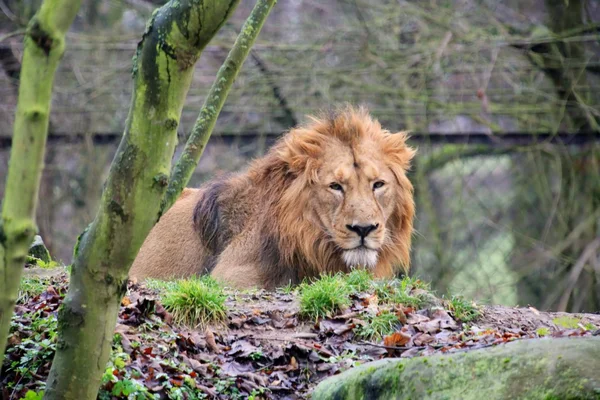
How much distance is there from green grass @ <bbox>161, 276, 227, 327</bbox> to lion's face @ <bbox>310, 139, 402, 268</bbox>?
60.3 inches

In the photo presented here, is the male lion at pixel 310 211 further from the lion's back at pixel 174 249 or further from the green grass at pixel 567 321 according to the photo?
the green grass at pixel 567 321

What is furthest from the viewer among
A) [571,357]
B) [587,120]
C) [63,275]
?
[587,120]

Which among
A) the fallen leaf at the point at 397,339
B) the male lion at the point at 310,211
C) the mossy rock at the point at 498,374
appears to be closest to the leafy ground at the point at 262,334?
the fallen leaf at the point at 397,339

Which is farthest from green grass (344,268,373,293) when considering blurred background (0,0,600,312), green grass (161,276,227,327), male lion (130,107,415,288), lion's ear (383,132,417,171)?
blurred background (0,0,600,312)

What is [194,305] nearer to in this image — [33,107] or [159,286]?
[159,286]

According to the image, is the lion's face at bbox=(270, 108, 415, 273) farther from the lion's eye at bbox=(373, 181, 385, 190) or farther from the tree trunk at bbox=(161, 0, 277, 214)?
the tree trunk at bbox=(161, 0, 277, 214)

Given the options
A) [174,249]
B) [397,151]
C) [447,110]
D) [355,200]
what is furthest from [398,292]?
[447,110]

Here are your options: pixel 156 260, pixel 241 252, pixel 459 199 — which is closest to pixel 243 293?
pixel 241 252

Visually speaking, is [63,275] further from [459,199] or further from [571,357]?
[459,199]

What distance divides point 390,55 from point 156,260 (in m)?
4.23

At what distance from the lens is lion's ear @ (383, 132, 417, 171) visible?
6859 mm

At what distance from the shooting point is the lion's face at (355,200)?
249 inches

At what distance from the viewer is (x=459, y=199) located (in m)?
10.4

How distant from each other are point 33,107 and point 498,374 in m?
1.76
